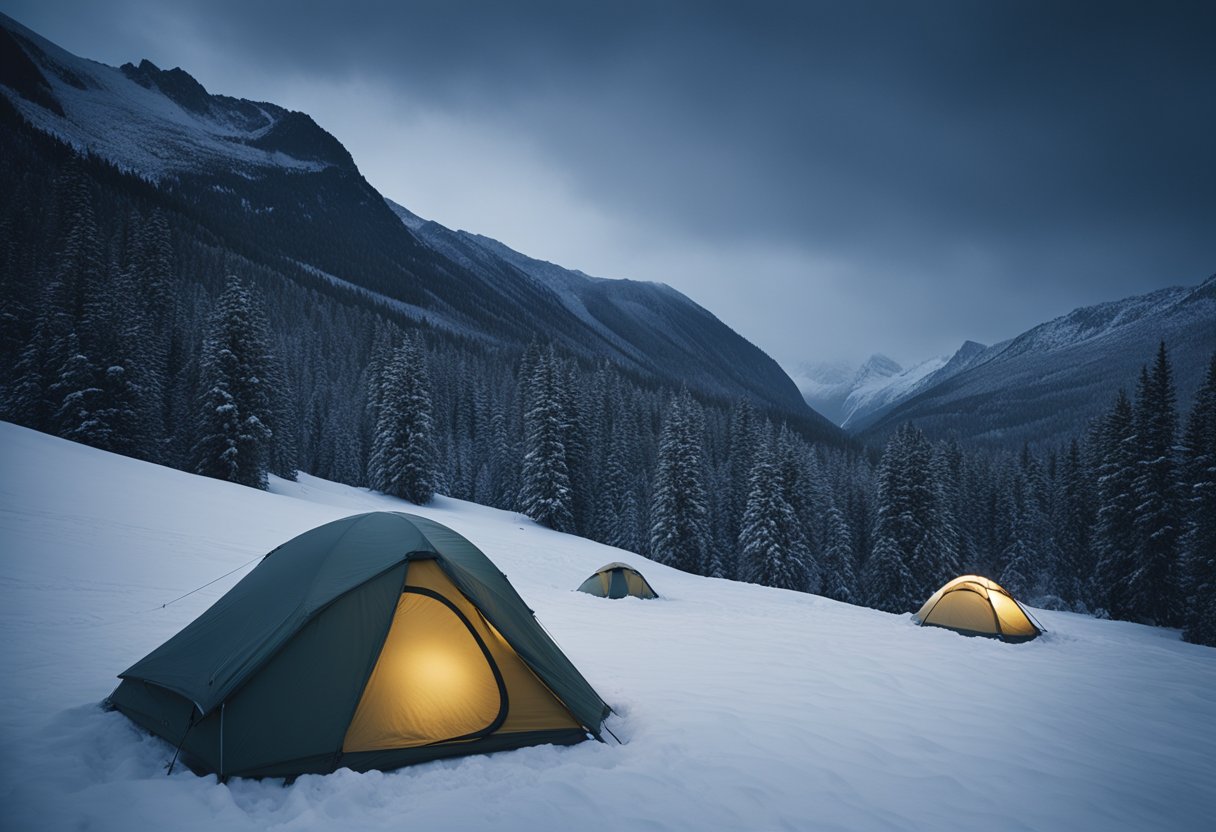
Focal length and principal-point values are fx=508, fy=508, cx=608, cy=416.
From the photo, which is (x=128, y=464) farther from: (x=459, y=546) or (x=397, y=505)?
(x=459, y=546)

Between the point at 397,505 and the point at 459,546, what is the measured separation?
2979 cm

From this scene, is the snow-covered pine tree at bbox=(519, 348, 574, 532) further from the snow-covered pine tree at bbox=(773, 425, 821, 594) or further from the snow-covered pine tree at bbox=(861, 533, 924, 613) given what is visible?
the snow-covered pine tree at bbox=(861, 533, 924, 613)

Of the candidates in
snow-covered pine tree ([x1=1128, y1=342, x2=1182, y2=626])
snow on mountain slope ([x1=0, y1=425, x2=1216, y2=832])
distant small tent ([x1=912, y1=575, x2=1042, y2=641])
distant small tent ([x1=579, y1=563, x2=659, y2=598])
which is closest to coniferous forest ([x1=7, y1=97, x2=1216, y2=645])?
snow-covered pine tree ([x1=1128, y1=342, x2=1182, y2=626])

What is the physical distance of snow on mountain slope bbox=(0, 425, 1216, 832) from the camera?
3.99m

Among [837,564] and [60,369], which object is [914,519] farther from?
[60,369]

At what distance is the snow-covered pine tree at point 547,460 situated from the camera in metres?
37.5

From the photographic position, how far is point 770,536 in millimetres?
35250

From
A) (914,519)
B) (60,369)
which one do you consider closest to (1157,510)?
(914,519)

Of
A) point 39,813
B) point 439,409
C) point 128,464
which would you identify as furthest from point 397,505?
point 439,409

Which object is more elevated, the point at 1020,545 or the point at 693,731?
the point at 1020,545

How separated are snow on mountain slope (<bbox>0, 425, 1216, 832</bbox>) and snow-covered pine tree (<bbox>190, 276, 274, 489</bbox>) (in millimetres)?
14243

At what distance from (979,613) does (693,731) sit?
1242 cm

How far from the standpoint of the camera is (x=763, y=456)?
36875 mm

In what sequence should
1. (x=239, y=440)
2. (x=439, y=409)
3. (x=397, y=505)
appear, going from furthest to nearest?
(x=439, y=409)
(x=397, y=505)
(x=239, y=440)
